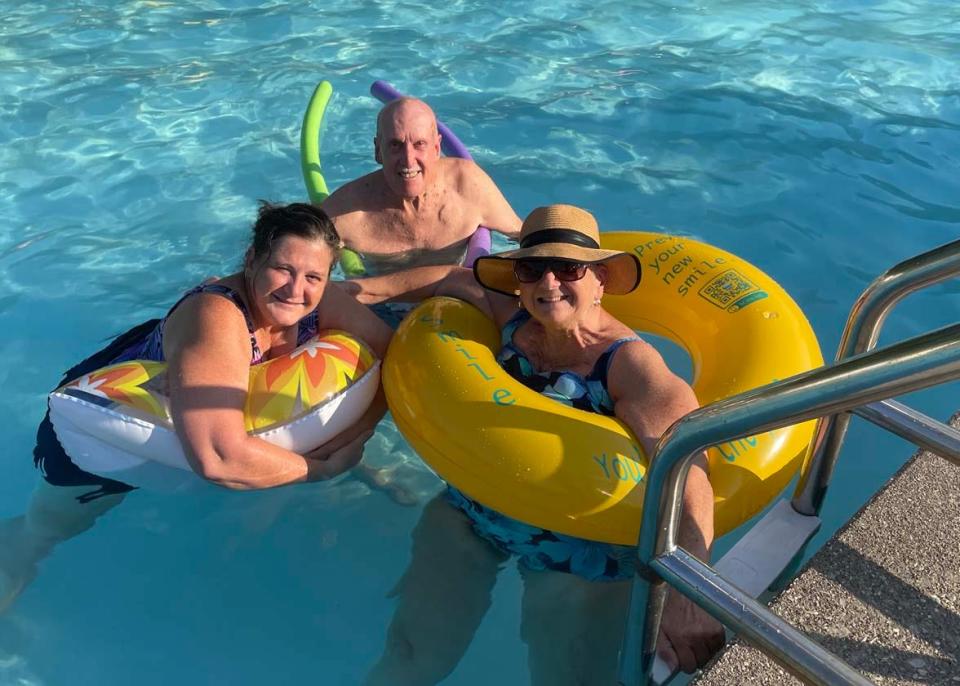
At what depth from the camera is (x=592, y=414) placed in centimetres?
283

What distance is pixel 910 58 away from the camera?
805cm

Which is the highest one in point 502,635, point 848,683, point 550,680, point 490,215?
point 848,683

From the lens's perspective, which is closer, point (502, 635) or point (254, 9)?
point (502, 635)

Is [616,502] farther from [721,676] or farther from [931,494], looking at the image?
[931,494]

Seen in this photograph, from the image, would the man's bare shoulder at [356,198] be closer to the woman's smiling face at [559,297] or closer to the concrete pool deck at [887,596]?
the woman's smiling face at [559,297]

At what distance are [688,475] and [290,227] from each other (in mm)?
1557

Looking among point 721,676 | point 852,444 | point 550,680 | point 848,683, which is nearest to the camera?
point 848,683

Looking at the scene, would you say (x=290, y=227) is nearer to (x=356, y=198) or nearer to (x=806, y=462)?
(x=356, y=198)

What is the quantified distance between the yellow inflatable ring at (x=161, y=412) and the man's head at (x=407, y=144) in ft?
3.68

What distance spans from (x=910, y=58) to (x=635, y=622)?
7.35 metres

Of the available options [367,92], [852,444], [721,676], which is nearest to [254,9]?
[367,92]

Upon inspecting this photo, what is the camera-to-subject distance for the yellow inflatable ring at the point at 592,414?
2.64 metres

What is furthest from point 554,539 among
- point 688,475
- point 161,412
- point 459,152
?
point 459,152

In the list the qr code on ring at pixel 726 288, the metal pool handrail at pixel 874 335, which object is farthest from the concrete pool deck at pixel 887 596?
the qr code on ring at pixel 726 288
